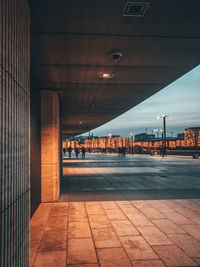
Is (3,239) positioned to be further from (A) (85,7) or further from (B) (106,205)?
(B) (106,205)

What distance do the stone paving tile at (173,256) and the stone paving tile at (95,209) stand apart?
2.65m

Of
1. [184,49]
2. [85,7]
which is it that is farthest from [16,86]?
[184,49]

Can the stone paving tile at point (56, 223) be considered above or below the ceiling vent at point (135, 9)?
below

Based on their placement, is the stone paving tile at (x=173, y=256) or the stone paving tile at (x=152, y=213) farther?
the stone paving tile at (x=152, y=213)

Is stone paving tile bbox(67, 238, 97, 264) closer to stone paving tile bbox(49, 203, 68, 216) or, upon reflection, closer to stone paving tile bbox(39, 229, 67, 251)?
stone paving tile bbox(39, 229, 67, 251)

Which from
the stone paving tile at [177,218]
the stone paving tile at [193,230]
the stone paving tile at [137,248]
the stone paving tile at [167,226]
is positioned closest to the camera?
the stone paving tile at [137,248]

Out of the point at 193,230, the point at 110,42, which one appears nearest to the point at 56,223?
the point at 193,230

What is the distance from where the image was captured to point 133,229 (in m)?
5.25

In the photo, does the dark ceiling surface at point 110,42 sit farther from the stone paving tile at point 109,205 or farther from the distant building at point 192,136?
the distant building at point 192,136

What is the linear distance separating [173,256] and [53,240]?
2.59 meters

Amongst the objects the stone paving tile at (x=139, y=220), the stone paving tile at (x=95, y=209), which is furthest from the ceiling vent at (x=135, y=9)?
the stone paving tile at (x=95, y=209)

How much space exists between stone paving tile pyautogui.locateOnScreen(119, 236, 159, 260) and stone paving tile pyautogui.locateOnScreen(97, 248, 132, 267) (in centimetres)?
14

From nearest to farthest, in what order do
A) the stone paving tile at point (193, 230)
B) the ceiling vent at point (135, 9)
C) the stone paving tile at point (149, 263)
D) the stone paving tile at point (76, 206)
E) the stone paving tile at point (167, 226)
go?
the ceiling vent at point (135, 9) < the stone paving tile at point (149, 263) < the stone paving tile at point (193, 230) < the stone paving tile at point (167, 226) < the stone paving tile at point (76, 206)

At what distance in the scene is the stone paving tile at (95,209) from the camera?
6.63 m
